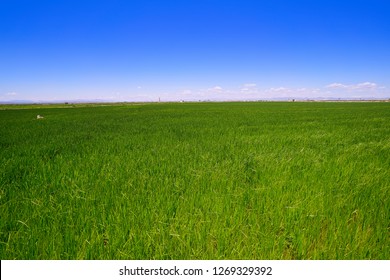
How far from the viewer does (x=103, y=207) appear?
8.99ft

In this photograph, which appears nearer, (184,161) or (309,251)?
(309,251)

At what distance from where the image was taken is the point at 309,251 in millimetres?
2113

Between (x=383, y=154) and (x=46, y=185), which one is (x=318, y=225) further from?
(x=383, y=154)

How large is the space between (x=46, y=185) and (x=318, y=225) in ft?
13.4

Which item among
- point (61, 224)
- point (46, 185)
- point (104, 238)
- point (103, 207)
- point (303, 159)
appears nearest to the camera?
point (104, 238)

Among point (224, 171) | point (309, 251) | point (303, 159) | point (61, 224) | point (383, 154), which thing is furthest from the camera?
point (383, 154)

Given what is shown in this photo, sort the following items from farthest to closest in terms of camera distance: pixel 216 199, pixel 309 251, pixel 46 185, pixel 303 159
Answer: pixel 303 159, pixel 46 185, pixel 216 199, pixel 309 251

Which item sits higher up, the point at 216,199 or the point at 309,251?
the point at 216,199

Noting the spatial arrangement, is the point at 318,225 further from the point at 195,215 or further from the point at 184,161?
the point at 184,161
